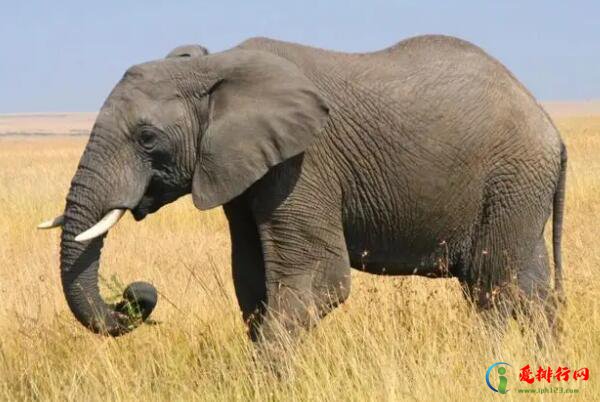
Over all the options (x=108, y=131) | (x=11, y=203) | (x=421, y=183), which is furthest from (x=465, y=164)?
(x=11, y=203)

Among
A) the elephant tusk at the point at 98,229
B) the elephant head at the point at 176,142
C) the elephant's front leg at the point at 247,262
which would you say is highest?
the elephant head at the point at 176,142

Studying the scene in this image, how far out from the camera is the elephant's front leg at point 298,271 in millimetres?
4895

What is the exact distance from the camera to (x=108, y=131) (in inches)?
189

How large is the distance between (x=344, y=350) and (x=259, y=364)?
543mm

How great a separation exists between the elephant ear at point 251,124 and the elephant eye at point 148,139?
0.80 ft

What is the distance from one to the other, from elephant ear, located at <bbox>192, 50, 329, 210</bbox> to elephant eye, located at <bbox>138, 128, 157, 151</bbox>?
0.24 m

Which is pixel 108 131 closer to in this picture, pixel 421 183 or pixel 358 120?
pixel 358 120

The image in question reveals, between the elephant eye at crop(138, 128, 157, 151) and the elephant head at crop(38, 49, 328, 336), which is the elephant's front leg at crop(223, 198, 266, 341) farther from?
the elephant eye at crop(138, 128, 157, 151)

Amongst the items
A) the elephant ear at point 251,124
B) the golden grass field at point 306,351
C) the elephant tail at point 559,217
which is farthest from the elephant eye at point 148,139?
the elephant tail at point 559,217

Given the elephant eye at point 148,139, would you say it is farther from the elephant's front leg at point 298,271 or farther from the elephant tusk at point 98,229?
the elephant's front leg at point 298,271

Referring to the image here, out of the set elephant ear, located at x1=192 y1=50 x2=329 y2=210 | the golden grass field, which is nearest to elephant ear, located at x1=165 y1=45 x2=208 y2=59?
elephant ear, located at x1=192 y1=50 x2=329 y2=210

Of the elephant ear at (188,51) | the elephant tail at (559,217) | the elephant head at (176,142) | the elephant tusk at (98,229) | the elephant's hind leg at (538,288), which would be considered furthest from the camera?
the elephant tail at (559,217)

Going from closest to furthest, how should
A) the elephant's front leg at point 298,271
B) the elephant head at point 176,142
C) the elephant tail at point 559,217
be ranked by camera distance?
the elephant head at point 176,142, the elephant's front leg at point 298,271, the elephant tail at point 559,217

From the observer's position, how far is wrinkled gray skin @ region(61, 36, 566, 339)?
483cm
